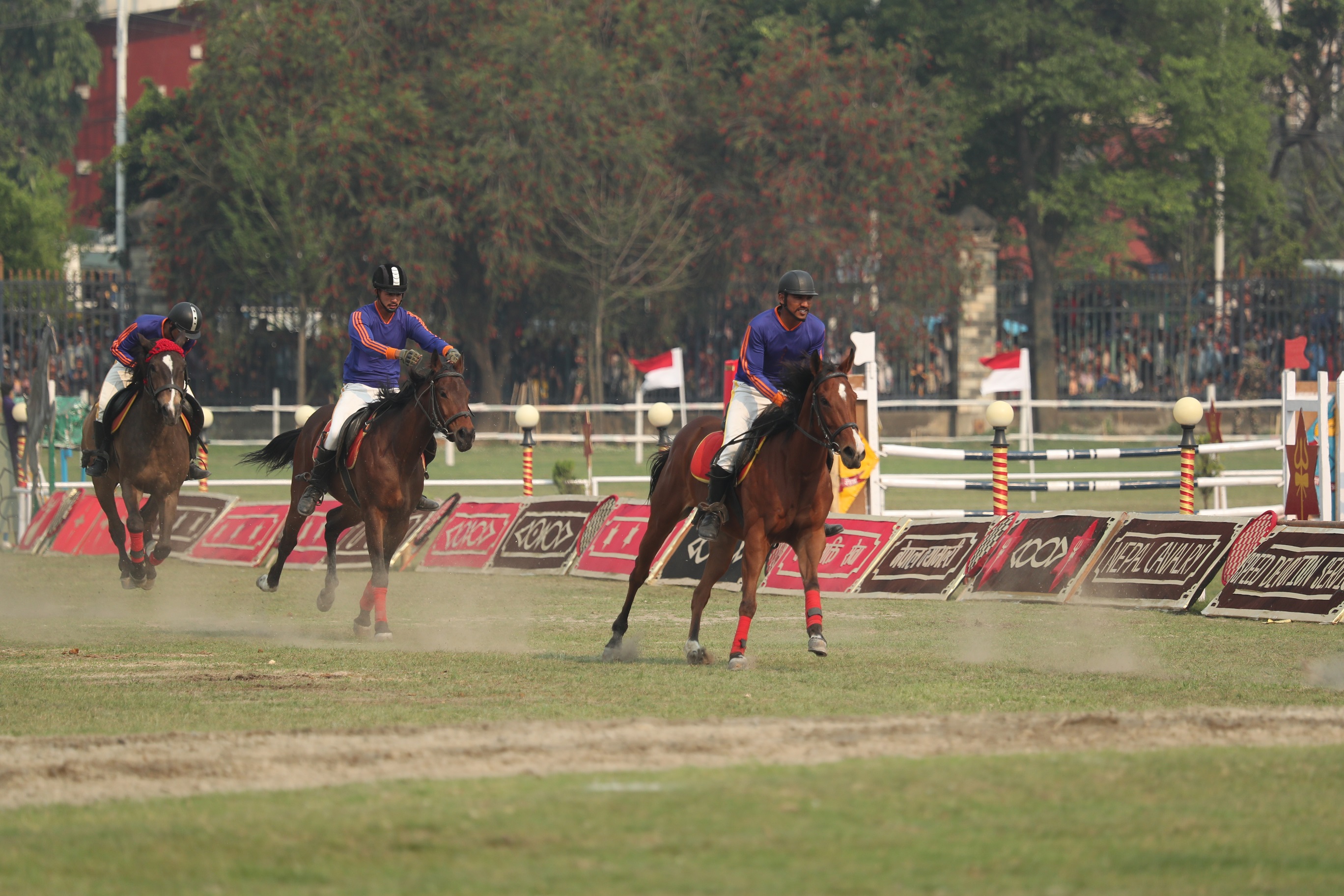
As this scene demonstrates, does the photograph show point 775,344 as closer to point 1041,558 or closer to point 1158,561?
point 1041,558

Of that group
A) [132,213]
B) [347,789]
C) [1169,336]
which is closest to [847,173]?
[1169,336]

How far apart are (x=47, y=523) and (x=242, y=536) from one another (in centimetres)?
357

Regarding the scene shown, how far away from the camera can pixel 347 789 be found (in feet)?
22.7

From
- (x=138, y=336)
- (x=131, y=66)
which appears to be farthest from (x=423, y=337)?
(x=131, y=66)

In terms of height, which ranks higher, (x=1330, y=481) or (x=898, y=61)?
(x=898, y=61)

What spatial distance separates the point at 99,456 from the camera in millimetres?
16500

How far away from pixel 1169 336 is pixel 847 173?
954 centimetres

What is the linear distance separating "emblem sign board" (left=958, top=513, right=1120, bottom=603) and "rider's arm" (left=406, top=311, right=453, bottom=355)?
5.43 metres

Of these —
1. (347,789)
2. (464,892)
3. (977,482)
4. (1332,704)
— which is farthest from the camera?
(977,482)

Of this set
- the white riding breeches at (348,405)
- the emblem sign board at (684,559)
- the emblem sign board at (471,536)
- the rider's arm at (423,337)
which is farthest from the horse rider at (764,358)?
the emblem sign board at (471,536)

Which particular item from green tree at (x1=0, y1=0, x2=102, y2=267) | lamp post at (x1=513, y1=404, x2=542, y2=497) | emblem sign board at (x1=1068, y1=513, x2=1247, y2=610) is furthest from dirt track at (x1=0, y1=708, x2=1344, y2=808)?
green tree at (x1=0, y1=0, x2=102, y2=267)

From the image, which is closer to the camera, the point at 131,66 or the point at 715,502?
the point at 715,502

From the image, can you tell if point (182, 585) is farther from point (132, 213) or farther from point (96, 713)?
point (132, 213)

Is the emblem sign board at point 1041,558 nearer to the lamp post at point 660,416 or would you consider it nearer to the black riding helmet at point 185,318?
the lamp post at point 660,416
